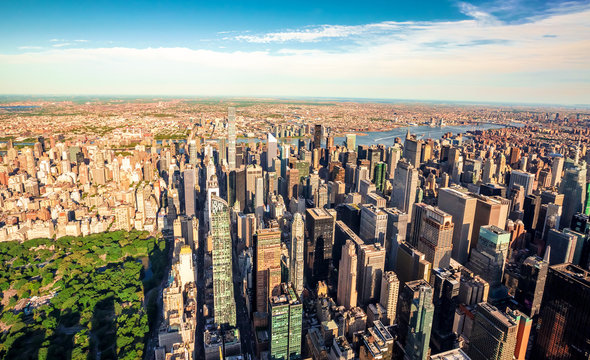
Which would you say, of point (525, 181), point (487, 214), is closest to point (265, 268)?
point (487, 214)

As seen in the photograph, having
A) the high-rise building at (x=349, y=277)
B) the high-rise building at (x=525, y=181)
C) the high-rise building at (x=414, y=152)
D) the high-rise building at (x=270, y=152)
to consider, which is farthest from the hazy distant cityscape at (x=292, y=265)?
the high-rise building at (x=414, y=152)

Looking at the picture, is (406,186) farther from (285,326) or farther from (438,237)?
(285,326)

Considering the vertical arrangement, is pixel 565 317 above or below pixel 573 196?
below

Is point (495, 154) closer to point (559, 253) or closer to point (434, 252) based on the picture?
point (559, 253)

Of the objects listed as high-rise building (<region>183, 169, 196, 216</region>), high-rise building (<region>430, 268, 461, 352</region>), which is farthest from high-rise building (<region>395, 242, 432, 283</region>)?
high-rise building (<region>183, 169, 196, 216</region>)

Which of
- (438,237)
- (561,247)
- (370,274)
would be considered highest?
(438,237)

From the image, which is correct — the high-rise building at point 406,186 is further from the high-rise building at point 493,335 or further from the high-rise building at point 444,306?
the high-rise building at point 493,335
